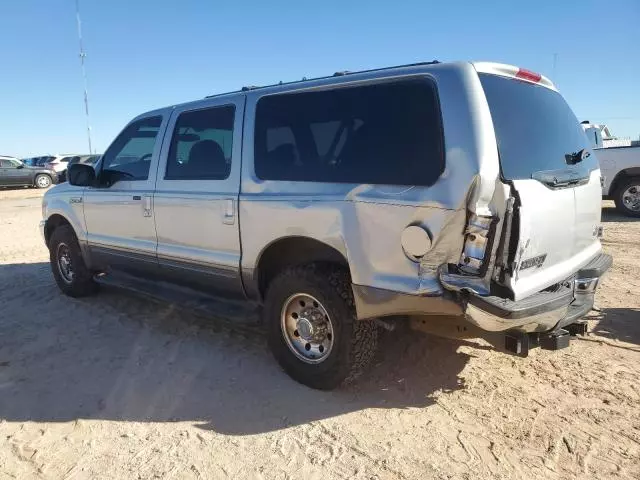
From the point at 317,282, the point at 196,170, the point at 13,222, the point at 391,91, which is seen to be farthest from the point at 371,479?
the point at 13,222

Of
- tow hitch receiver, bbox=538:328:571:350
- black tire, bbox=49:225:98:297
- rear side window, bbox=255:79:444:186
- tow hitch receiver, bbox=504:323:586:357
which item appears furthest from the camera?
black tire, bbox=49:225:98:297

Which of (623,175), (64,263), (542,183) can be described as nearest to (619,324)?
(542,183)

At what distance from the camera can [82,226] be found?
563 cm

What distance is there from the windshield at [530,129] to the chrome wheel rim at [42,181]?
87.3ft

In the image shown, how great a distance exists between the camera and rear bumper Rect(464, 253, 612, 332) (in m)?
2.68

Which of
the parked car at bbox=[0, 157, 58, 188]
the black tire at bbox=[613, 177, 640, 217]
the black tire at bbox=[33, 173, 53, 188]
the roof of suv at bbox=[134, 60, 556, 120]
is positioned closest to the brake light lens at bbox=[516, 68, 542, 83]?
the roof of suv at bbox=[134, 60, 556, 120]

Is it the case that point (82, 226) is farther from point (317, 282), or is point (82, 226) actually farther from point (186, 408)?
point (317, 282)

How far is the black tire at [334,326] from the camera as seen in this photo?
3303 millimetres

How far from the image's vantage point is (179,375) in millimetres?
3859

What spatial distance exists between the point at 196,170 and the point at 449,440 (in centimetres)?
283

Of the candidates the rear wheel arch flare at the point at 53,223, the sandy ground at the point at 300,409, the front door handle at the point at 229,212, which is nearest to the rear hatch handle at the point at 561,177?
the sandy ground at the point at 300,409

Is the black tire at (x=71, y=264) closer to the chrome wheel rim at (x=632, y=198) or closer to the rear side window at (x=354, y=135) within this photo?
the rear side window at (x=354, y=135)

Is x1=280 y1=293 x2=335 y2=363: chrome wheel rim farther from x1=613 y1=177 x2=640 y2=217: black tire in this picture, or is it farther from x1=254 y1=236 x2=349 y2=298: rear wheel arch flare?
x1=613 y1=177 x2=640 y2=217: black tire

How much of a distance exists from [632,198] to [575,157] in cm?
861
